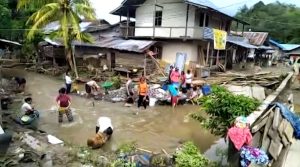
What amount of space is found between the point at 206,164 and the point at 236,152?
26.1 inches

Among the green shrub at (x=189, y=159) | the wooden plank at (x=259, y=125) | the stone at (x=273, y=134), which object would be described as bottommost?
the green shrub at (x=189, y=159)

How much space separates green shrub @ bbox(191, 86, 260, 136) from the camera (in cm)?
732

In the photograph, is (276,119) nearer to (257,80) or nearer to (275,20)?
(257,80)

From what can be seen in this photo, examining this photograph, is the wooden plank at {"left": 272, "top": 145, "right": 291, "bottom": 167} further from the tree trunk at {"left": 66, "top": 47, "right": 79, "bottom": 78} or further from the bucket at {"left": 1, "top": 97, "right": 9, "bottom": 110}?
the tree trunk at {"left": 66, "top": 47, "right": 79, "bottom": 78}

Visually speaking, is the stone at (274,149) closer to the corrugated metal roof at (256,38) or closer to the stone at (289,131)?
the stone at (289,131)

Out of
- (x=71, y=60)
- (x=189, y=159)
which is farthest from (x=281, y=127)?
(x=71, y=60)

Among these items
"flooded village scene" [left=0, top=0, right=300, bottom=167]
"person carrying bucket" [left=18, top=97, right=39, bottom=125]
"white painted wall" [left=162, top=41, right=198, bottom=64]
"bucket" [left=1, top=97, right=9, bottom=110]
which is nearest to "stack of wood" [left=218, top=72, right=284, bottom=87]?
"flooded village scene" [left=0, top=0, right=300, bottom=167]

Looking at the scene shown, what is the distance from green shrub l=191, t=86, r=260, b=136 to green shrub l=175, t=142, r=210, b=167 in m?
1.31

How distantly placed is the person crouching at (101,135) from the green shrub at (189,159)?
2704 millimetres

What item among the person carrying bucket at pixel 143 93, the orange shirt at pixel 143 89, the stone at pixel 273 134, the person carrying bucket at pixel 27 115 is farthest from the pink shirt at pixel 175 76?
the stone at pixel 273 134

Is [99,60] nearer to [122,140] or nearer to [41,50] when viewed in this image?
[41,50]

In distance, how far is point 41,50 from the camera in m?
28.8

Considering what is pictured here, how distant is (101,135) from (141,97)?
481 centimetres

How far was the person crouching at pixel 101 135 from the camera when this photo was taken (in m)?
8.50
